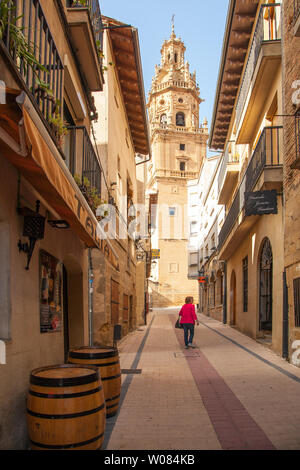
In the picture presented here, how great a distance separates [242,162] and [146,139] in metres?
5.22

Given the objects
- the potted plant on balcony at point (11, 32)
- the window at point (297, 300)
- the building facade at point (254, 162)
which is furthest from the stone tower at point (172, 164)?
the potted plant on balcony at point (11, 32)

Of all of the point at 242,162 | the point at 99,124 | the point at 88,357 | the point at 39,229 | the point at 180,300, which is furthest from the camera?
the point at 180,300

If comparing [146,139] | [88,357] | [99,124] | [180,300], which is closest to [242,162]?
[146,139]

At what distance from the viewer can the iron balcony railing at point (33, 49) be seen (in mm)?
4066

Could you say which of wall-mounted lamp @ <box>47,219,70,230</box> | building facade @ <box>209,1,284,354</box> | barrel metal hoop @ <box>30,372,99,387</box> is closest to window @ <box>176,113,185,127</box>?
building facade @ <box>209,1,284,354</box>

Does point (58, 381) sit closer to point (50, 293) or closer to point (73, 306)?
point (50, 293)

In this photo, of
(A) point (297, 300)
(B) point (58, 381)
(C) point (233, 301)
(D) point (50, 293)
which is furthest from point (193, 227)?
(B) point (58, 381)

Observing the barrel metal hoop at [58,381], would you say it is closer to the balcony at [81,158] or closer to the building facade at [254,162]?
the balcony at [81,158]

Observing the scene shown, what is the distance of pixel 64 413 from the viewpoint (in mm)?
3539

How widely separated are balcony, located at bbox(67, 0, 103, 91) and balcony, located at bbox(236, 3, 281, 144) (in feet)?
14.4

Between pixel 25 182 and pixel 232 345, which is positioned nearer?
pixel 25 182
